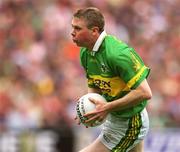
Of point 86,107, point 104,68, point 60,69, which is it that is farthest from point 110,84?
point 60,69

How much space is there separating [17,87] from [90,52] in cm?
628

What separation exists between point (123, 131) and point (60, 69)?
6608 millimetres

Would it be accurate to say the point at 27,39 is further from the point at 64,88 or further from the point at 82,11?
the point at 82,11

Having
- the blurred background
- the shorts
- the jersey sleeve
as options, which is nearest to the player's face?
the jersey sleeve

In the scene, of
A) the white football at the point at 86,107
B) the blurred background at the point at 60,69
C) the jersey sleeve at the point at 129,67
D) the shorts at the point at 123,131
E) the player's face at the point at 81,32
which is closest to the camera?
the jersey sleeve at the point at 129,67

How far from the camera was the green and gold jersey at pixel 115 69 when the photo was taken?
779 cm

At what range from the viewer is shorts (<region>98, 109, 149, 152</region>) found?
8.24 metres

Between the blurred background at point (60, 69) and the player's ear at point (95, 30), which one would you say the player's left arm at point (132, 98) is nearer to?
the player's ear at point (95, 30)

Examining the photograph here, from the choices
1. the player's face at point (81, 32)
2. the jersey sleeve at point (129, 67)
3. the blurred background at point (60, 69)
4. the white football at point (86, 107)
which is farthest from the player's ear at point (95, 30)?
the blurred background at point (60, 69)

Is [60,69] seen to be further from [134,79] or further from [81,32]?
[134,79]

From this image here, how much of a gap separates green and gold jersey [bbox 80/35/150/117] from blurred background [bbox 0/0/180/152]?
4.59 meters

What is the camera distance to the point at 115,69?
787 cm

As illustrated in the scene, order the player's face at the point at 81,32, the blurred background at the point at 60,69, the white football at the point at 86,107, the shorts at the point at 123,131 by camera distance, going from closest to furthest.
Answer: the player's face at the point at 81,32, the white football at the point at 86,107, the shorts at the point at 123,131, the blurred background at the point at 60,69

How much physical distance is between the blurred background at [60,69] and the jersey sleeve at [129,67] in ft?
16.2
